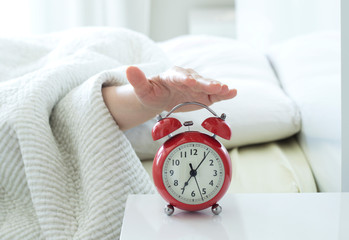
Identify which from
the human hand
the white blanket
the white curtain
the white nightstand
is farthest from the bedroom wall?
the white nightstand

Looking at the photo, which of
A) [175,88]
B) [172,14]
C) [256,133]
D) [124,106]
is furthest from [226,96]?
[172,14]

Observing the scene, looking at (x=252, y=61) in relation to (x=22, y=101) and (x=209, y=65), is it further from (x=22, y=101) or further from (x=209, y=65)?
(x=22, y=101)

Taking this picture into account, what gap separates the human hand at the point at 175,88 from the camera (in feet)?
2.09

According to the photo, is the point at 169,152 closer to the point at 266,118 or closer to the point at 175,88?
the point at 175,88

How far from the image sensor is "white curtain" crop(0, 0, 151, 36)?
7.69ft

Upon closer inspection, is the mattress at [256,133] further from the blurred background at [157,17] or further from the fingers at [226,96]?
the blurred background at [157,17]

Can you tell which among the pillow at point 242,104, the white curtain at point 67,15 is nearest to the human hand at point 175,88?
the pillow at point 242,104

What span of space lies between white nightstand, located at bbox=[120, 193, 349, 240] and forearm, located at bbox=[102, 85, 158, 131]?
9.0 inches

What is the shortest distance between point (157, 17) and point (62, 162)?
2046 mm

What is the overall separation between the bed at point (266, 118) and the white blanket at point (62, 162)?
0.18m

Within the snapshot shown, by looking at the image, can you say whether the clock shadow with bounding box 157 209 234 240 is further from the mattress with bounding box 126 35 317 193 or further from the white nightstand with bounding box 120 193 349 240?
the mattress with bounding box 126 35 317 193

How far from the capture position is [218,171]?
630mm

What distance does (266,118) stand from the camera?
43.9 inches

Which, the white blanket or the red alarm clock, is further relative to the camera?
the white blanket
